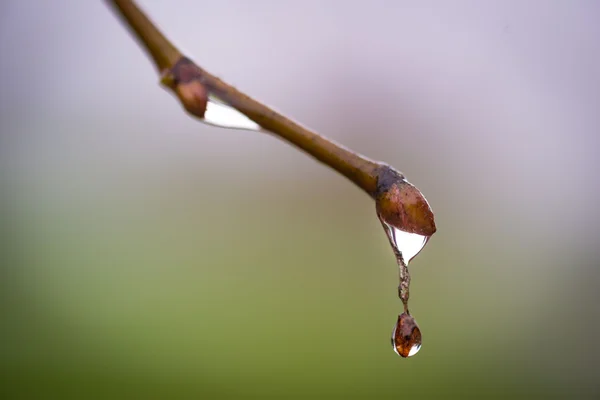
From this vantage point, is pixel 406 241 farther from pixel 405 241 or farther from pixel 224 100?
pixel 224 100

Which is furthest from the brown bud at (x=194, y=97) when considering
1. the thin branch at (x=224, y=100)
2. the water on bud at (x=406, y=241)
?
the water on bud at (x=406, y=241)

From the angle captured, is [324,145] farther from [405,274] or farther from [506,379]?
[506,379]

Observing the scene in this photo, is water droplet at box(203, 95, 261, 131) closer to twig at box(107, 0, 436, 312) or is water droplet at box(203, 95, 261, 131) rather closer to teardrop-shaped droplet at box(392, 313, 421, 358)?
twig at box(107, 0, 436, 312)

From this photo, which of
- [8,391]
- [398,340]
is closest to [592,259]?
[398,340]

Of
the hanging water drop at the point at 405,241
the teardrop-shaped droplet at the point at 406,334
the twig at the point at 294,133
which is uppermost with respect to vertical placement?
the twig at the point at 294,133

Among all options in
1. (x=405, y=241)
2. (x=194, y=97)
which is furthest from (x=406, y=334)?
(x=194, y=97)

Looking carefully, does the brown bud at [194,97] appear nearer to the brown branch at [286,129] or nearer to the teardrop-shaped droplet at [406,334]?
the brown branch at [286,129]

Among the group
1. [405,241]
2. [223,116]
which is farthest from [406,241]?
[223,116]
